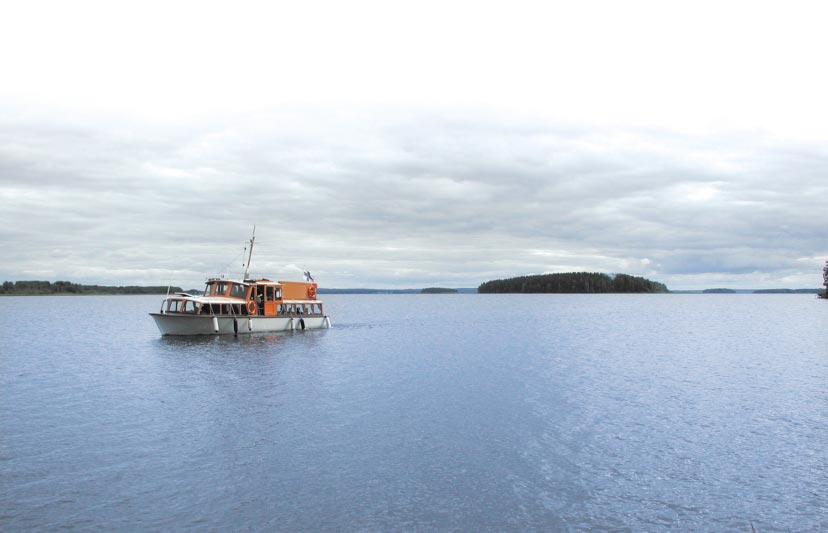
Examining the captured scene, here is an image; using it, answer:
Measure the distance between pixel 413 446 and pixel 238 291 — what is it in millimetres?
54805

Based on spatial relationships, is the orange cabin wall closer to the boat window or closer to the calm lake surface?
the boat window

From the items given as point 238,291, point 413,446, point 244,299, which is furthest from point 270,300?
point 413,446

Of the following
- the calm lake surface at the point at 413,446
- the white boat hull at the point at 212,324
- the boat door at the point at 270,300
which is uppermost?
the boat door at the point at 270,300

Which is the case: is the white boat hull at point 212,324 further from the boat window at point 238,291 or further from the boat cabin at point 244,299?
the boat window at point 238,291

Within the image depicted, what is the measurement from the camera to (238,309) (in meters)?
72.6

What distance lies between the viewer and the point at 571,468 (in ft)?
69.5

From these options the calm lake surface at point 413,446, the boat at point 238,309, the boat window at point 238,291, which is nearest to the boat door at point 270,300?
the boat at point 238,309

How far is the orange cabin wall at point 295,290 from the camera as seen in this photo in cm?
8031

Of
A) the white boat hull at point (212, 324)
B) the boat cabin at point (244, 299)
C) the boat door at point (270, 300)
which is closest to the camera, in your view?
the white boat hull at point (212, 324)

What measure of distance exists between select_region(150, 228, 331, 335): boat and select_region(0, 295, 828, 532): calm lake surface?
19175 mm

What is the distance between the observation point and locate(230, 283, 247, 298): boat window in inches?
2901

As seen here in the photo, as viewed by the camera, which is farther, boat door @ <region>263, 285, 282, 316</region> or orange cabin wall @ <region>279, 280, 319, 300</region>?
orange cabin wall @ <region>279, 280, 319, 300</region>

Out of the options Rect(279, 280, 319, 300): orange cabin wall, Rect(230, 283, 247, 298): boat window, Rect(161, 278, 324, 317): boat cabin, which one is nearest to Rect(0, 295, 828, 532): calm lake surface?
Rect(161, 278, 324, 317): boat cabin

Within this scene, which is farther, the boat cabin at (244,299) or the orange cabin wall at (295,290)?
the orange cabin wall at (295,290)
